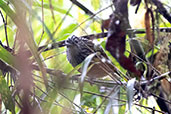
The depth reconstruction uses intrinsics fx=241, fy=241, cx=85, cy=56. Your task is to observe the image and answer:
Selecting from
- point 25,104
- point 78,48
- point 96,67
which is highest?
point 78,48

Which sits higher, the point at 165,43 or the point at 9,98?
the point at 165,43

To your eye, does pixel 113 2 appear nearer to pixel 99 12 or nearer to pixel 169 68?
pixel 99 12

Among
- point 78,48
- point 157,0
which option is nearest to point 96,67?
point 78,48

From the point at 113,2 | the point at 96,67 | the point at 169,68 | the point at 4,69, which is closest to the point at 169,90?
the point at 169,68

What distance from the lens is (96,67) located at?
0.89 metres

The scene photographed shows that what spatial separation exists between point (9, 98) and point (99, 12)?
368mm

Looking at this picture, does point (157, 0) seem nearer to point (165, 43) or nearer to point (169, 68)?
point (165, 43)

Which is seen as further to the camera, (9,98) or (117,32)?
(9,98)

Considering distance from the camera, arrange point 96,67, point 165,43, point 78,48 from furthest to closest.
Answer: point 78,48 → point 96,67 → point 165,43

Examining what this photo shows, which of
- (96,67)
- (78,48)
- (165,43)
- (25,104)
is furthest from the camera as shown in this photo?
(78,48)

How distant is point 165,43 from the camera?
65 cm

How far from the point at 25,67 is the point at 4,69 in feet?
1.21

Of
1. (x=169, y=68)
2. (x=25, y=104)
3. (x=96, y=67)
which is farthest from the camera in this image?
(x=96, y=67)

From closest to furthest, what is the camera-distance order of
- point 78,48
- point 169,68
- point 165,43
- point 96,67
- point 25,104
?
point 25,104
point 165,43
point 169,68
point 96,67
point 78,48
